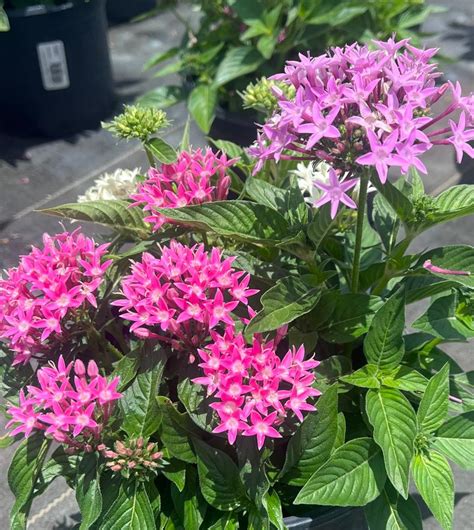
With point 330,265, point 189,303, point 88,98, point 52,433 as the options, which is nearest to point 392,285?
point 330,265

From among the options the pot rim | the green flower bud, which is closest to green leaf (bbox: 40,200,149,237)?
the green flower bud

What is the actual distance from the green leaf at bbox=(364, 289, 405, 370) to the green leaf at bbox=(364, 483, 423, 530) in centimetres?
18

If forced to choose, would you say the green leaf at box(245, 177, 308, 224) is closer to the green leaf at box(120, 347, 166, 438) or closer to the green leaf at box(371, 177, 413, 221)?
the green leaf at box(371, 177, 413, 221)

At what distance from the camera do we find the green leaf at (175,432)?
93 centimetres

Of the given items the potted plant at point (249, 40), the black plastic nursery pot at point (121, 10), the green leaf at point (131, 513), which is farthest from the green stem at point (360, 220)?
the black plastic nursery pot at point (121, 10)

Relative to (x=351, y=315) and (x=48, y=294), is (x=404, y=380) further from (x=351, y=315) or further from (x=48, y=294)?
(x=48, y=294)

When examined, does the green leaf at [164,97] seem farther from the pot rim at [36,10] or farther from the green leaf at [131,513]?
the green leaf at [131,513]

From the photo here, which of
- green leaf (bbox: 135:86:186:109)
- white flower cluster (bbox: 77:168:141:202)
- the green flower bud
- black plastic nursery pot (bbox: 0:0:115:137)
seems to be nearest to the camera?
the green flower bud

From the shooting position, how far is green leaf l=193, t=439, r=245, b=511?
936mm

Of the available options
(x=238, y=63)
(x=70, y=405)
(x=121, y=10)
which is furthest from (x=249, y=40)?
(x=121, y=10)

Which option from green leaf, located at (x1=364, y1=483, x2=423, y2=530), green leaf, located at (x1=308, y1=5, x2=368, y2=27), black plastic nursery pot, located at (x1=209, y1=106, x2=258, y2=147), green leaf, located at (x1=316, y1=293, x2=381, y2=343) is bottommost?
black plastic nursery pot, located at (x1=209, y1=106, x2=258, y2=147)

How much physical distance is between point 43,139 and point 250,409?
6.72ft

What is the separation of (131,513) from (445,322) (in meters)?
0.52

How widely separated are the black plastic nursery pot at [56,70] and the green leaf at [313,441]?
196 centimetres
